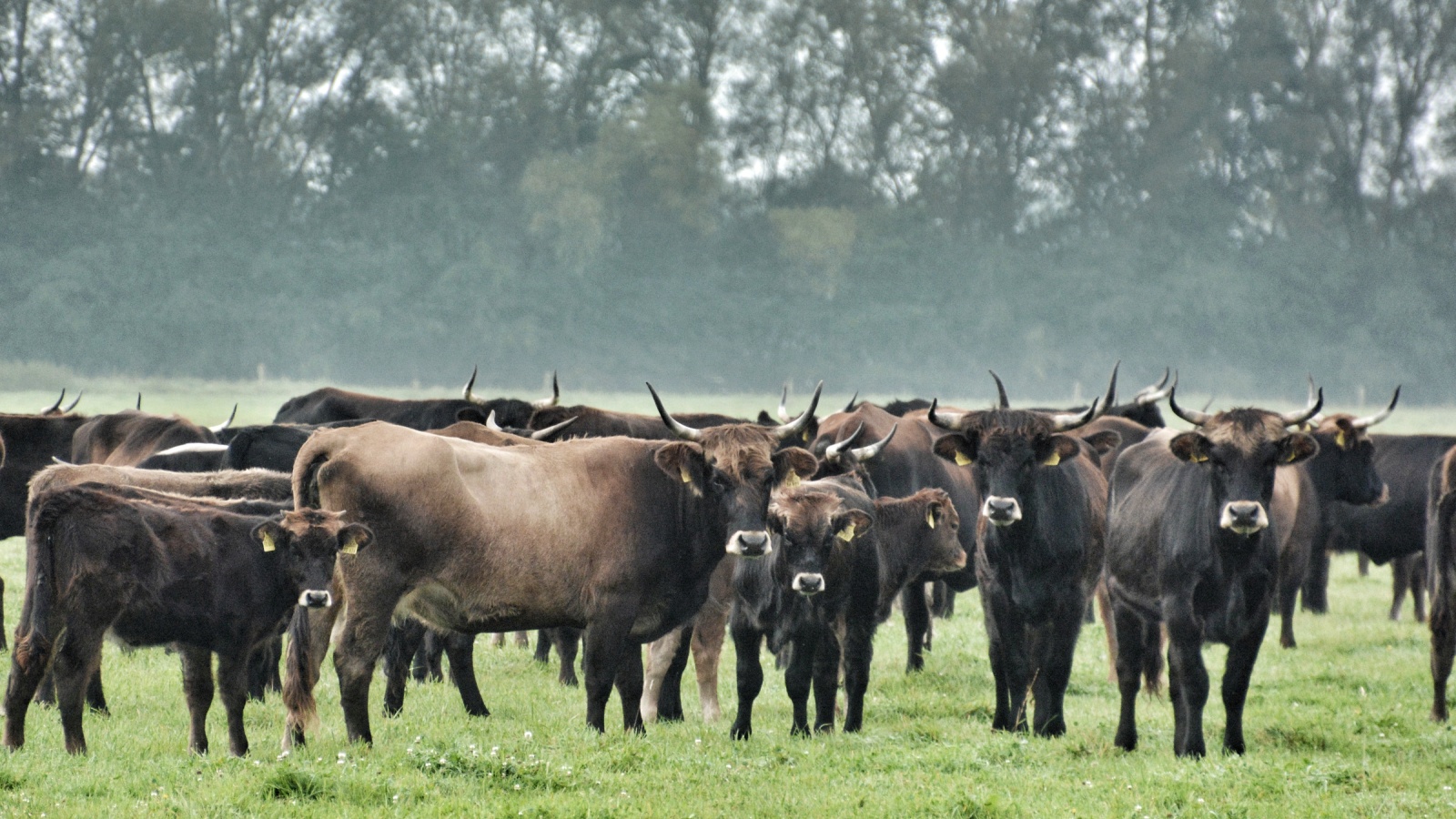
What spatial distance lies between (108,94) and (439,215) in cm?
1094

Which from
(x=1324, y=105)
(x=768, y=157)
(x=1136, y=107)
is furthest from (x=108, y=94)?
(x=1324, y=105)

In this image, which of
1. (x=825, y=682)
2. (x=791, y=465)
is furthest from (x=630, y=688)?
(x=791, y=465)

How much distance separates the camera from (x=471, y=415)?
14.0m

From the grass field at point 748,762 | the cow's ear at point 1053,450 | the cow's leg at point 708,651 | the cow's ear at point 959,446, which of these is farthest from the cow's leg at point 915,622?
the cow's ear at point 1053,450

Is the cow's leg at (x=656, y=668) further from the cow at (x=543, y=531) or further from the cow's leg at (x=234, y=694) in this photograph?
the cow's leg at (x=234, y=694)

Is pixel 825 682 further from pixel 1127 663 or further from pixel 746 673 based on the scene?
pixel 1127 663

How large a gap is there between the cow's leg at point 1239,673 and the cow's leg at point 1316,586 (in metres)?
7.24

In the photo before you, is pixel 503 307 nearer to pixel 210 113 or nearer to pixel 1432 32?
pixel 210 113

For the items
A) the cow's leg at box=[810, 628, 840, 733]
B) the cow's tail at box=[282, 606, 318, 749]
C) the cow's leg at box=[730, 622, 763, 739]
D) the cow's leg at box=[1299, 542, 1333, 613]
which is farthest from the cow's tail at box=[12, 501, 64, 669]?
the cow's leg at box=[1299, 542, 1333, 613]

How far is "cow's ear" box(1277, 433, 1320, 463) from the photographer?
7.62 m

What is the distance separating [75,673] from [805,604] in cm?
369

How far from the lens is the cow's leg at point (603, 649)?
25.6 feet

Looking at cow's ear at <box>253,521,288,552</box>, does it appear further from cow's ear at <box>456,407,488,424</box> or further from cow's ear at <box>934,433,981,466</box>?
cow's ear at <box>456,407,488,424</box>

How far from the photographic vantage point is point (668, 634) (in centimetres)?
873
